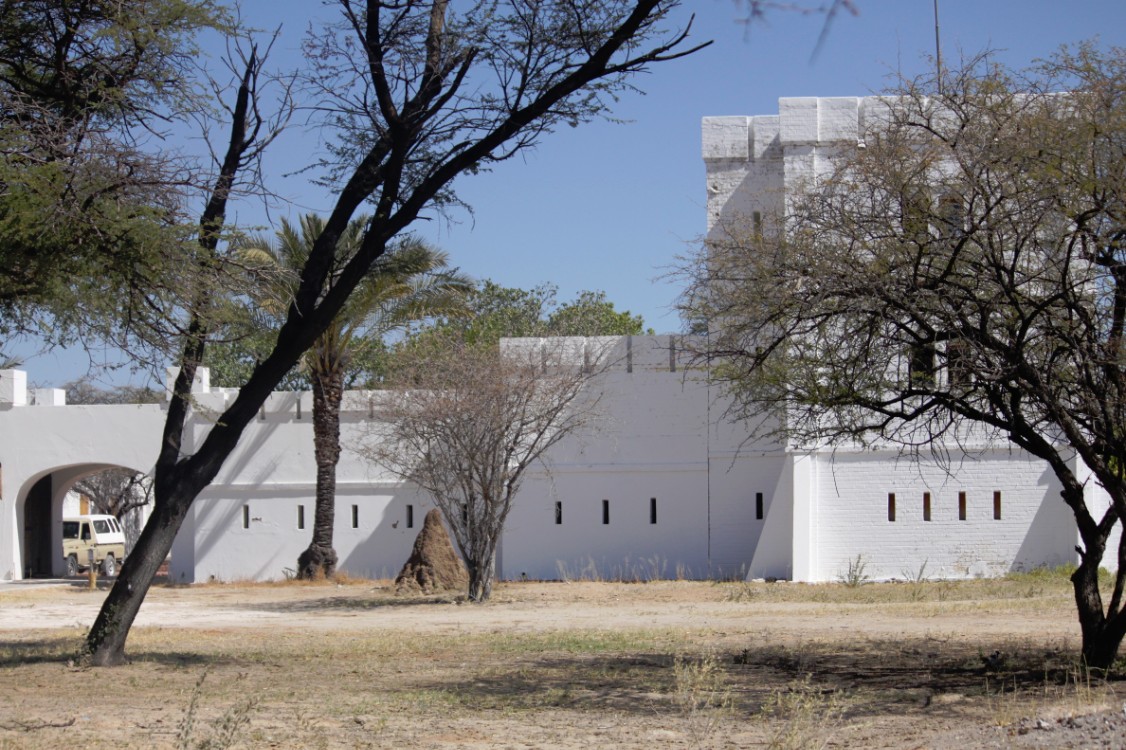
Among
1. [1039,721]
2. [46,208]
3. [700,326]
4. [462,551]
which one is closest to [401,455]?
[462,551]

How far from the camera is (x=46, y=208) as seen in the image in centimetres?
980

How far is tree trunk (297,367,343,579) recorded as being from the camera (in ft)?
99.7

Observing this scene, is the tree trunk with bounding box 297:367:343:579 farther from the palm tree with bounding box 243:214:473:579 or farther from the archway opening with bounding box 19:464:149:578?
the archway opening with bounding box 19:464:149:578

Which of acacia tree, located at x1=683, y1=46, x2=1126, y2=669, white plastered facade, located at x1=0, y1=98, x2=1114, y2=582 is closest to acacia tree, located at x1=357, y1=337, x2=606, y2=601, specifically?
white plastered facade, located at x1=0, y1=98, x2=1114, y2=582

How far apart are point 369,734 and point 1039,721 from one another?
449 cm

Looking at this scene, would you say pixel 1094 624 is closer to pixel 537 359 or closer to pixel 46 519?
pixel 537 359

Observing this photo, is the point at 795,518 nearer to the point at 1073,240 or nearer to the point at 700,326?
the point at 700,326

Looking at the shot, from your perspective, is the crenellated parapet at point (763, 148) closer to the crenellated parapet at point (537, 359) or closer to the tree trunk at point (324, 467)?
the crenellated parapet at point (537, 359)

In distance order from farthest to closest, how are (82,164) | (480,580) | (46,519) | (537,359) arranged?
(46,519) → (537,359) → (480,580) → (82,164)

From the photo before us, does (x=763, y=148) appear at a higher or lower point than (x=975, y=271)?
higher

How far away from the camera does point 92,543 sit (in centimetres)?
3809

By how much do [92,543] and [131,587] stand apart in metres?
27.6

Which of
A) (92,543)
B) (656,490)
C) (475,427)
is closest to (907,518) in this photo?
(656,490)

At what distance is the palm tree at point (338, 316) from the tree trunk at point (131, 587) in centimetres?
1446
